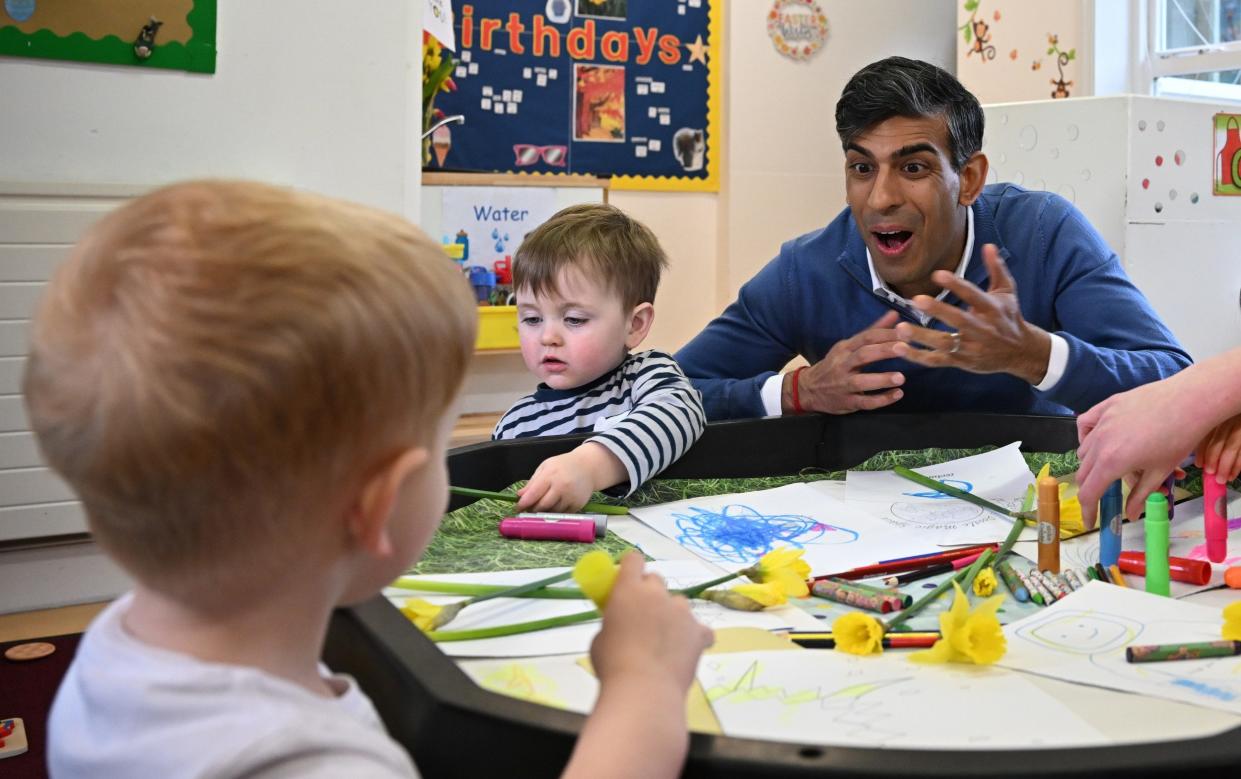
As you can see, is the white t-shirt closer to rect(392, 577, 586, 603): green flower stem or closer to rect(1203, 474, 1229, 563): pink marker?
rect(392, 577, 586, 603): green flower stem

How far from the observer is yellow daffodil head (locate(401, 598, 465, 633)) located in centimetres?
77

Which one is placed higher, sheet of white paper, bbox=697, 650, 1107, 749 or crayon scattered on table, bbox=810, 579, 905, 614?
crayon scattered on table, bbox=810, 579, 905, 614

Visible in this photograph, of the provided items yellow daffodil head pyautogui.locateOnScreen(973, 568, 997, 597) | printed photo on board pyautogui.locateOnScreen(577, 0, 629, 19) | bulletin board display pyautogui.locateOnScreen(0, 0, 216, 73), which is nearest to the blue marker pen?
yellow daffodil head pyautogui.locateOnScreen(973, 568, 997, 597)

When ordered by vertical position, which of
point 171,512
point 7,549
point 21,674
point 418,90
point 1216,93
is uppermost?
point 1216,93

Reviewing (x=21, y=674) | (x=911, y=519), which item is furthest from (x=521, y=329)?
(x=21, y=674)

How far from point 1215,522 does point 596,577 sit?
1.97ft

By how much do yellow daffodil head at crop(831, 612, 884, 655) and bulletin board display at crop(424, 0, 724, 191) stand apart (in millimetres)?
2558

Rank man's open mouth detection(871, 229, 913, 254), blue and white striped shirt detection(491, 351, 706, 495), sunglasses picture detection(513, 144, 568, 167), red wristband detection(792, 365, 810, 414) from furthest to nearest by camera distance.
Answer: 1. sunglasses picture detection(513, 144, 568, 167)
2. man's open mouth detection(871, 229, 913, 254)
3. red wristband detection(792, 365, 810, 414)
4. blue and white striped shirt detection(491, 351, 706, 495)

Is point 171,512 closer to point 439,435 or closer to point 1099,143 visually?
point 439,435

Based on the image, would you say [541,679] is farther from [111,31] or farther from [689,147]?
[689,147]

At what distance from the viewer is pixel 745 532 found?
1.08 meters

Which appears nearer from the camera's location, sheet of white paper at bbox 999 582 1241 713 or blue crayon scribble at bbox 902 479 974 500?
sheet of white paper at bbox 999 582 1241 713

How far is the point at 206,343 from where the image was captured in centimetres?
44

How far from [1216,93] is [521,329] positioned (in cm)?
267
